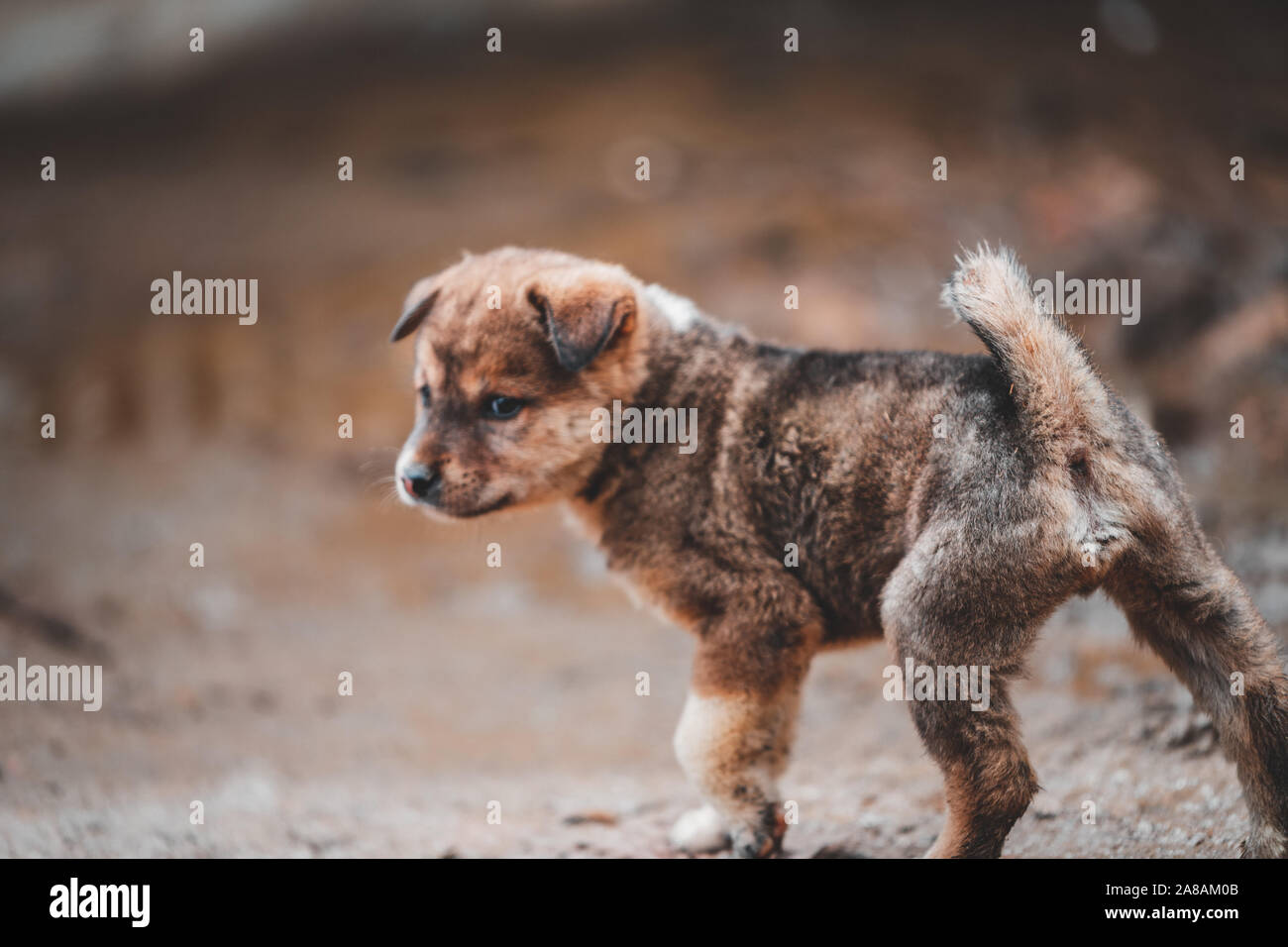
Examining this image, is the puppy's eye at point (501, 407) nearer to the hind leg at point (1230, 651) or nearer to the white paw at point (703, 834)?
the white paw at point (703, 834)

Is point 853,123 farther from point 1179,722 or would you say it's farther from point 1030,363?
point 1030,363

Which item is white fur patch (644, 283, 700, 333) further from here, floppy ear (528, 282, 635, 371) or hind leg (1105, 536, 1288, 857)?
hind leg (1105, 536, 1288, 857)

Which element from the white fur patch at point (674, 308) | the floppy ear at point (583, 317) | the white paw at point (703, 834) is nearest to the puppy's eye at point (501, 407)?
the floppy ear at point (583, 317)

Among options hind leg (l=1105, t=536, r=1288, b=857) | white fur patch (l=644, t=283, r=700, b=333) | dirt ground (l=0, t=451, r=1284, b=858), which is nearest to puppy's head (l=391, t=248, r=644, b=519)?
white fur patch (l=644, t=283, r=700, b=333)

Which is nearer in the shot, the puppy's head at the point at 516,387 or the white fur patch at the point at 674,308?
the puppy's head at the point at 516,387

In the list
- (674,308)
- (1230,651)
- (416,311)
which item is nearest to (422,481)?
(416,311)

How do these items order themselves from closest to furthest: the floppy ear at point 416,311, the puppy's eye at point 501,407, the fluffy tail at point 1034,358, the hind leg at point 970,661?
the hind leg at point 970,661 → the fluffy tail at point 1034,358 → the puppy's eye at point 501,407 → the floppy ear at point 416,311
